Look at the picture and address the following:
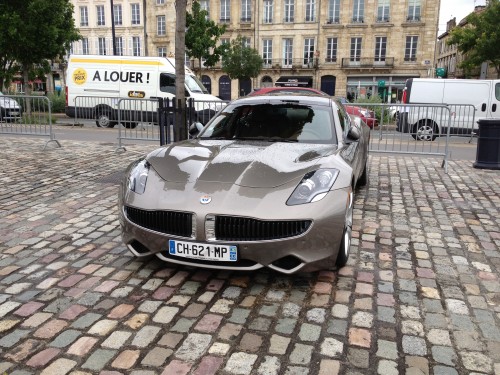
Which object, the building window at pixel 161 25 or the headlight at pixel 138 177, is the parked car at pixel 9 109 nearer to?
the headlight at pixel 138 177

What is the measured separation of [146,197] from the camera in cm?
364

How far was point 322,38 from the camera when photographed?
46.3 m

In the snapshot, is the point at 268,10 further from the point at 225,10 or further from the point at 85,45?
the point at 85,45

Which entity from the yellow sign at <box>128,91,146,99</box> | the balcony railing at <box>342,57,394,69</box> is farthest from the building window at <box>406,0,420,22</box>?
the yellow sign at <box>128,91,146,99</box>

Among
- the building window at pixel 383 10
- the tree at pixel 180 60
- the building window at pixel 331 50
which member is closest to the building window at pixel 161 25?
the building window at pixel 331 50

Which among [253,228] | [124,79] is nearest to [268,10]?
[124,79]

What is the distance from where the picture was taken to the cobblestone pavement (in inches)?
104

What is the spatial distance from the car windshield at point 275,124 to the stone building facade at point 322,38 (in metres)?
40.4

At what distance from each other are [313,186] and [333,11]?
152 ft

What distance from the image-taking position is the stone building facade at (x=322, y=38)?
44188mm

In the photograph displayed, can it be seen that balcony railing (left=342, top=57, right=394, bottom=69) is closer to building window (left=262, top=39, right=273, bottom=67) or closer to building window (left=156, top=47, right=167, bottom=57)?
building window (left=262, top=39, right=273, bottom=67)

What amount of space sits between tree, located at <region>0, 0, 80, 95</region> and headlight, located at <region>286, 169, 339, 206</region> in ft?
58.1

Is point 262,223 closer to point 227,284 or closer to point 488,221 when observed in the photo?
point 227,284

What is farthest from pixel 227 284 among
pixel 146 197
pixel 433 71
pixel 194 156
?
pixel 433 71
